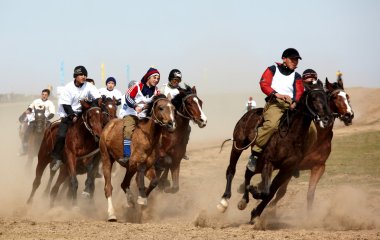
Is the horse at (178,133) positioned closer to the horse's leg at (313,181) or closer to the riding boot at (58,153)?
the riding boot at (58,153)

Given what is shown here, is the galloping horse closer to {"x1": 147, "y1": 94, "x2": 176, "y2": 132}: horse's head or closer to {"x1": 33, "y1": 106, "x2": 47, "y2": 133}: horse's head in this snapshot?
{"x1": 33, "y1": 106, "x2": 47, "y2": 133}: horse's head

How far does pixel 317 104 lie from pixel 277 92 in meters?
1.29

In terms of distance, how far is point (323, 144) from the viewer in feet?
44.6

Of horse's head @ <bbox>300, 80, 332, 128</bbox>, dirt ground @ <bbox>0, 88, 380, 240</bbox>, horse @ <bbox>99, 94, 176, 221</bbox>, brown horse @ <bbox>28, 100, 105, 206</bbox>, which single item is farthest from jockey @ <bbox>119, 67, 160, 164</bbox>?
horse's head @ <bbox>300, 80, 332, 128</bbox>

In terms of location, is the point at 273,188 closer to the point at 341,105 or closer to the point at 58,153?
the point at 341,105

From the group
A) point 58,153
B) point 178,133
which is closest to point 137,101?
point 178,133

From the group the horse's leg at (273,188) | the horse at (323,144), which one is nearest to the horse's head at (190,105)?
the horse at (323,144)

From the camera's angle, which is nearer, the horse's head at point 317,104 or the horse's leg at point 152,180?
the horse's head at point 317,104

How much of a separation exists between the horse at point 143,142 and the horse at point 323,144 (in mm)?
2513

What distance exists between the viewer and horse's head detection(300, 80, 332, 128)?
10.7 metres

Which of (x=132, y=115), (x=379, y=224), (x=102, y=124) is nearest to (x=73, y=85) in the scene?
(x=102, y=124)

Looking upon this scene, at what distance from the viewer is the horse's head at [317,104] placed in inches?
422

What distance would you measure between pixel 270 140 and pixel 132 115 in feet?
9.47

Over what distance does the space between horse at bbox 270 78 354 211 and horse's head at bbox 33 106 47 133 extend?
9.76m
